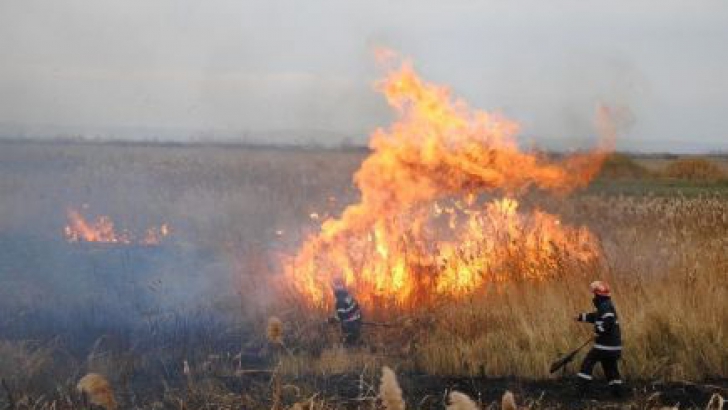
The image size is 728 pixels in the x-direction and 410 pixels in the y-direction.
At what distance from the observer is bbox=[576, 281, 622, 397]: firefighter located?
7305mm

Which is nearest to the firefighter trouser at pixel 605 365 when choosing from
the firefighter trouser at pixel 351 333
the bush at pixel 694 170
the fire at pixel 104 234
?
the firefighter trouser at pixel 351 333

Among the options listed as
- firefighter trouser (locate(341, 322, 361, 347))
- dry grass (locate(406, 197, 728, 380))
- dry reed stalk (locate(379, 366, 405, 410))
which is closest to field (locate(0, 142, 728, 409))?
dry grass (locate(406, 197, 728, 380))

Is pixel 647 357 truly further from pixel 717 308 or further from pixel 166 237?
pixel 166 237

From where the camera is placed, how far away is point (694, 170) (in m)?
40.2

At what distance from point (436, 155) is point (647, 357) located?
4299mm

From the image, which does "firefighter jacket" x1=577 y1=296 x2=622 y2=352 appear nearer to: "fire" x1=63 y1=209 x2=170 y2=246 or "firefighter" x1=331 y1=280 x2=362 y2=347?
"firefighter" x1=331 y1=280 x2=362 y2=347

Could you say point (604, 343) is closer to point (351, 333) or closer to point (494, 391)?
point (494, 391)

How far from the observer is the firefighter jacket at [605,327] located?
7.30 meters

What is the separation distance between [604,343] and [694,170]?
36.3 m

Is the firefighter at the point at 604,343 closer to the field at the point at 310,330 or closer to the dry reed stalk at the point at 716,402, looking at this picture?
the field at the point at 310,330

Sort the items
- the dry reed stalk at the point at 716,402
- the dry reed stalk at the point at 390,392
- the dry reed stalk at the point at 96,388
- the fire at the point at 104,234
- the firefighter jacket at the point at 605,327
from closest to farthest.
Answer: the dry reed stalk at the point at 390,392
the dry reed stalk at the point at 96,388
the dry reed stalk at the point at 716,402
the firefighter jacket at the point at 605,327
the fire at the point at 104,234

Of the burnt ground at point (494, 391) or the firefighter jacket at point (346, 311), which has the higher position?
the firefighter jacket at point (346, 311)

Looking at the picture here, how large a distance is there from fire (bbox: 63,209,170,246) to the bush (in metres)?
30.2

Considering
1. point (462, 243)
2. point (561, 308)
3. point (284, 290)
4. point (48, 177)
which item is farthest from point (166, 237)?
point (48, 177)
